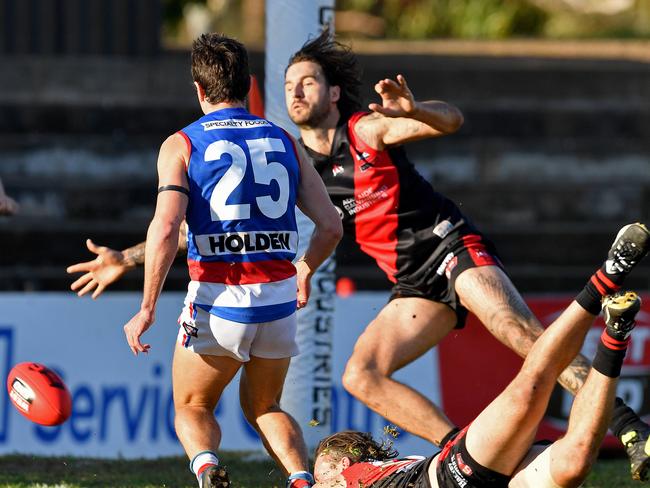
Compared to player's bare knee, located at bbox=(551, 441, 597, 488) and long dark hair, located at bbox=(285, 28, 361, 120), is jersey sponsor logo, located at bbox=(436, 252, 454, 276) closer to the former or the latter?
long dark hair, located at bbox=(285, 28, 361, 120)

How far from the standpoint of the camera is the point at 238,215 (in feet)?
17.3

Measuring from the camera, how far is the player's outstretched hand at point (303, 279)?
5801mm

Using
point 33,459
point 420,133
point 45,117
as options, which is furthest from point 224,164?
point 45,117

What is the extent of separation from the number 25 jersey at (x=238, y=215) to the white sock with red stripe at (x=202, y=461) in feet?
2.03

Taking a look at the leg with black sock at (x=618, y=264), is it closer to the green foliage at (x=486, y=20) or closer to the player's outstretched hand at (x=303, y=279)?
the player's outstretched hand at (x=303, y=279)

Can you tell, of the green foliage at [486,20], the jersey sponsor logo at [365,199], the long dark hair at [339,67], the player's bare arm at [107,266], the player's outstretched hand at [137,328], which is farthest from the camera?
the green foliage at [486,20]

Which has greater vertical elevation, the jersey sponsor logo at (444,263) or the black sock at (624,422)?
the jersey sponsor logo at (444,263)

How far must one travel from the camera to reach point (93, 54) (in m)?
14.9

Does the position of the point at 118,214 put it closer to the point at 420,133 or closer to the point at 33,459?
the point at 33,459

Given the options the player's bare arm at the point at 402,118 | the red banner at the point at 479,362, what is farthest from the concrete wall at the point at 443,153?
the player's bare arm at the point at 402,118

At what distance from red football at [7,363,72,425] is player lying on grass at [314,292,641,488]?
172cm

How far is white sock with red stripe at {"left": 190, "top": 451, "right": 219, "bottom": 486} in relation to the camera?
5273 mm

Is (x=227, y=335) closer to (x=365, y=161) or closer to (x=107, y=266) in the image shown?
(x=107, y=266)

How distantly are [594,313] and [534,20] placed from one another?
20702 millimetres
